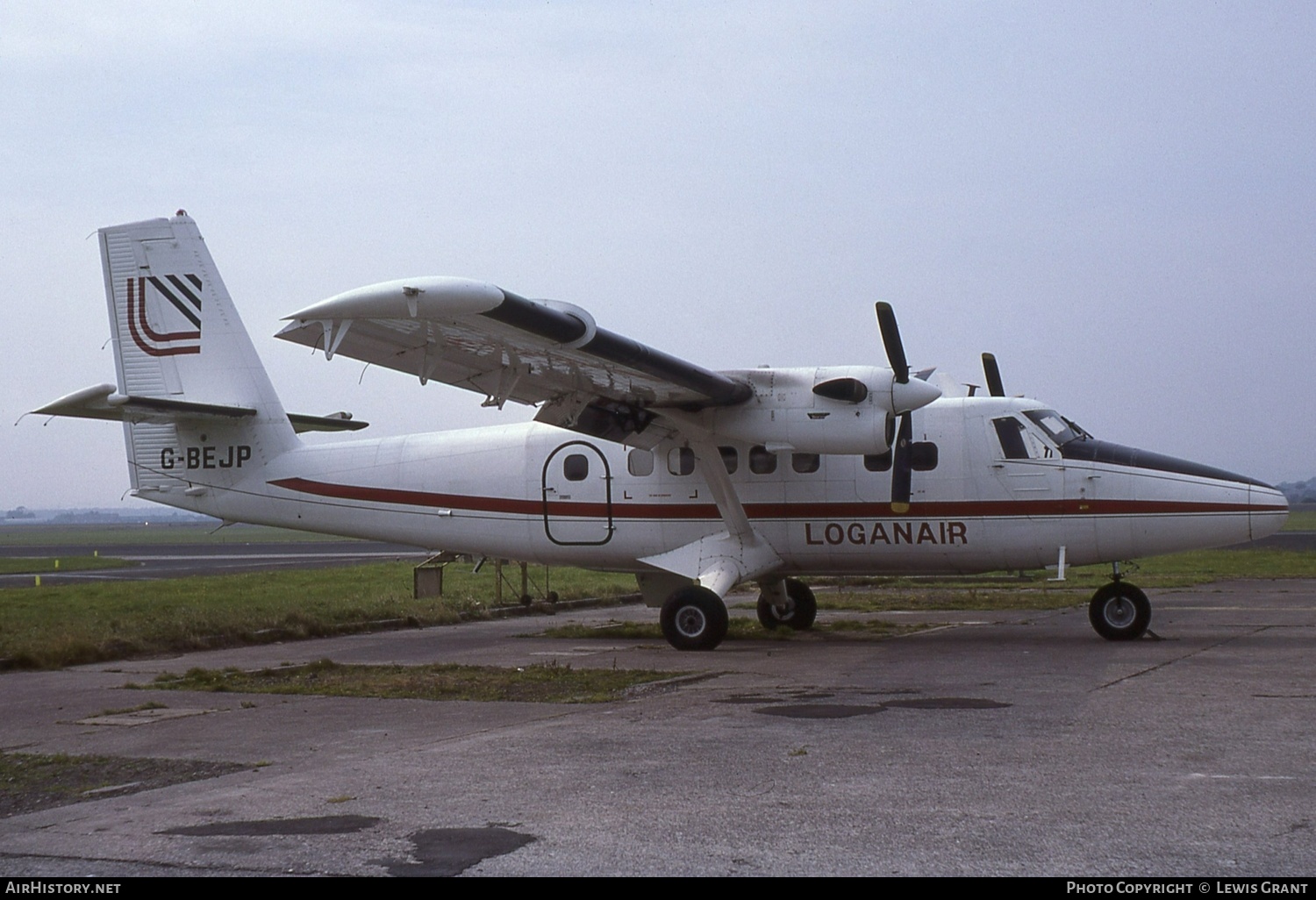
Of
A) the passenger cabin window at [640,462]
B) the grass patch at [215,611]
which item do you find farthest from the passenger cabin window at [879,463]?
the grass patch at [215,611]

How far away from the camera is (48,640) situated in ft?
51.7

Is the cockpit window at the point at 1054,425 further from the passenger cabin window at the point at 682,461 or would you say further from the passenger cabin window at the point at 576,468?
the passenger cabin window at the point at 576,468

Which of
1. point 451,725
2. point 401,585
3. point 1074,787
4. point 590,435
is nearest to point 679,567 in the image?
point 590,435

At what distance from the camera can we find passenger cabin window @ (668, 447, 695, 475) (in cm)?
1711

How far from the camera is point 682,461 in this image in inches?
674

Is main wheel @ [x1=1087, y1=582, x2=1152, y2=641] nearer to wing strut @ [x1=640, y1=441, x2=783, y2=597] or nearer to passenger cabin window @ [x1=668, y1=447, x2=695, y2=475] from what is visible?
wing strut @ [x1=640, y1=441, x2=783, y2=597]

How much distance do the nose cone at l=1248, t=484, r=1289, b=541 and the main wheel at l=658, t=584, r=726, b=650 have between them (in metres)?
6.49

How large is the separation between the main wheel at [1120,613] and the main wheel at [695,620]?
15.3 feet

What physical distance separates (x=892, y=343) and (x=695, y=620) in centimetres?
422

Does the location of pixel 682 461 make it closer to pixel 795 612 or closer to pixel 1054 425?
pixel 795 612

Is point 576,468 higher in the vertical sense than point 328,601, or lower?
higher

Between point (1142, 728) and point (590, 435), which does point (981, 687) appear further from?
point (590, 435)

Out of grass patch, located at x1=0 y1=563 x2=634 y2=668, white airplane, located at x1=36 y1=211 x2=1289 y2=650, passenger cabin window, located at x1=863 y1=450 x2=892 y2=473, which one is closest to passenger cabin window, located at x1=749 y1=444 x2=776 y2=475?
white airplane, located at x1=36 y1=211 x2=1289 y2=650

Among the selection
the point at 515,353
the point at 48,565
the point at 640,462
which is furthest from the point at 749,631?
the point at 48,565
